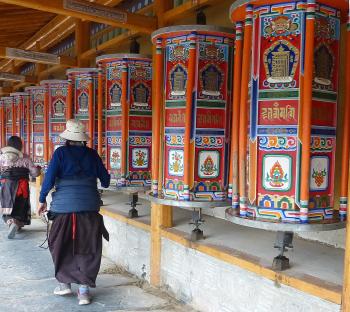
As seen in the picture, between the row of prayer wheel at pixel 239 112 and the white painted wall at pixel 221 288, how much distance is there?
426mm

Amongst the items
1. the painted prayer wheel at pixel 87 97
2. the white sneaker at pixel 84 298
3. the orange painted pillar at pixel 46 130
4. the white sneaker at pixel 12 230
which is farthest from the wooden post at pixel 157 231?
the orange painted pillar at pixel 46 130

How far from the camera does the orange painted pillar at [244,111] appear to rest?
2586 mm

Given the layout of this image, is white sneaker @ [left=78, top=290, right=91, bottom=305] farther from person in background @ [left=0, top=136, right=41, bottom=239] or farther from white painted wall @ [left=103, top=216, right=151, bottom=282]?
person in background @ [left=0, top=136, right=41, bottom=239]

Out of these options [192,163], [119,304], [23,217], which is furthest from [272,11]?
[23,217]

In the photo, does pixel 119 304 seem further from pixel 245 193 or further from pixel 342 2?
pixel 342 2

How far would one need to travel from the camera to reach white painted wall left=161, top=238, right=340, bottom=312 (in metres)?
2.48

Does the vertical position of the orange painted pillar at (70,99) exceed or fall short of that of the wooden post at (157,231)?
it exceeds it

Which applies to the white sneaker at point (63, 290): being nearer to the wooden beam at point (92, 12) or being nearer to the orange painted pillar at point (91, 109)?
the orange painted pillar at point (91, 109)

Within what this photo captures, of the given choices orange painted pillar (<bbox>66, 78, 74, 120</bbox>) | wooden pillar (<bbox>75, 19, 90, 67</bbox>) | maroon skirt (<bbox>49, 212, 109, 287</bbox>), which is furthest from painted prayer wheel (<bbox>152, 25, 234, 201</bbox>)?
wooden pillar (<bbox>75, 19, 90, 67</bbox>)

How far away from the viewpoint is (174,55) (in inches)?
129

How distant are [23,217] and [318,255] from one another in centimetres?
404

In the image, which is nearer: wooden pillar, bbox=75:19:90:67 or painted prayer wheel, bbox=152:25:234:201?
painted prayer wheel, bbox=152:25:234:201

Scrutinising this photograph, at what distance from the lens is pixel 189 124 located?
10.4 ft

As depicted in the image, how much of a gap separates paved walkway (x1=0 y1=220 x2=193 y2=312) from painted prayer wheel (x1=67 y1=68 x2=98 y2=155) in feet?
4.86
